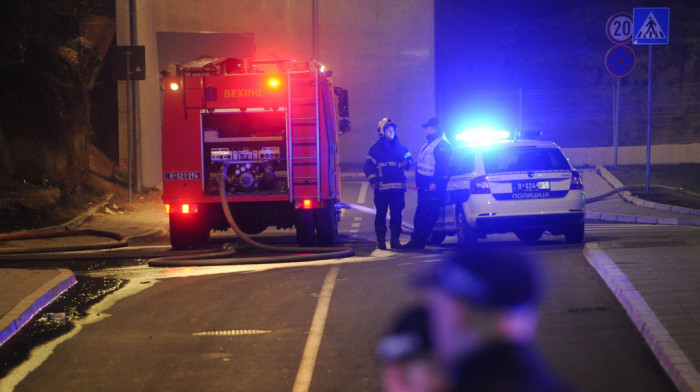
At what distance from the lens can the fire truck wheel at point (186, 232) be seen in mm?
13344

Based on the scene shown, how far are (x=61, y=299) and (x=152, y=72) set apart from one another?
53.0 feet

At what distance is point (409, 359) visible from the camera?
6.50 metres

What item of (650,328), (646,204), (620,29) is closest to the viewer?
(650,328)

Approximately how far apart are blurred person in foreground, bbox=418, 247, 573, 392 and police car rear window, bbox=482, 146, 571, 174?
1741mm

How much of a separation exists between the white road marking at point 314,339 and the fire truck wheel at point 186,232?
3.77 metres

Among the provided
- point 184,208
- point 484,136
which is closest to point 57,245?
point 184,208

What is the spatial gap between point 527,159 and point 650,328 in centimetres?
608

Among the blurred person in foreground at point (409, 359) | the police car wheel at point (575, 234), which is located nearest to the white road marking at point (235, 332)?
the blurred person in foreground at point (409, 359)

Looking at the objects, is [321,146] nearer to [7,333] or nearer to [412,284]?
[412,284]

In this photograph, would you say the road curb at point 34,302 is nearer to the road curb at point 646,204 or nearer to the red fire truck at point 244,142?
the red fire truck at point 244,142

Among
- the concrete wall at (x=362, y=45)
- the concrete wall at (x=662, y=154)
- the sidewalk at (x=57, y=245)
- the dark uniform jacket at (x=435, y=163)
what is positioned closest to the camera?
the sidewalk at (x=57, y=245)

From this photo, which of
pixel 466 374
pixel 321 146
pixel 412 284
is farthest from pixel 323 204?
pixel 466 374

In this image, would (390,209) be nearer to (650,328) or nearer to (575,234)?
(575,234)

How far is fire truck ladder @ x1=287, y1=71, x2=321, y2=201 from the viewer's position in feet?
42.5
